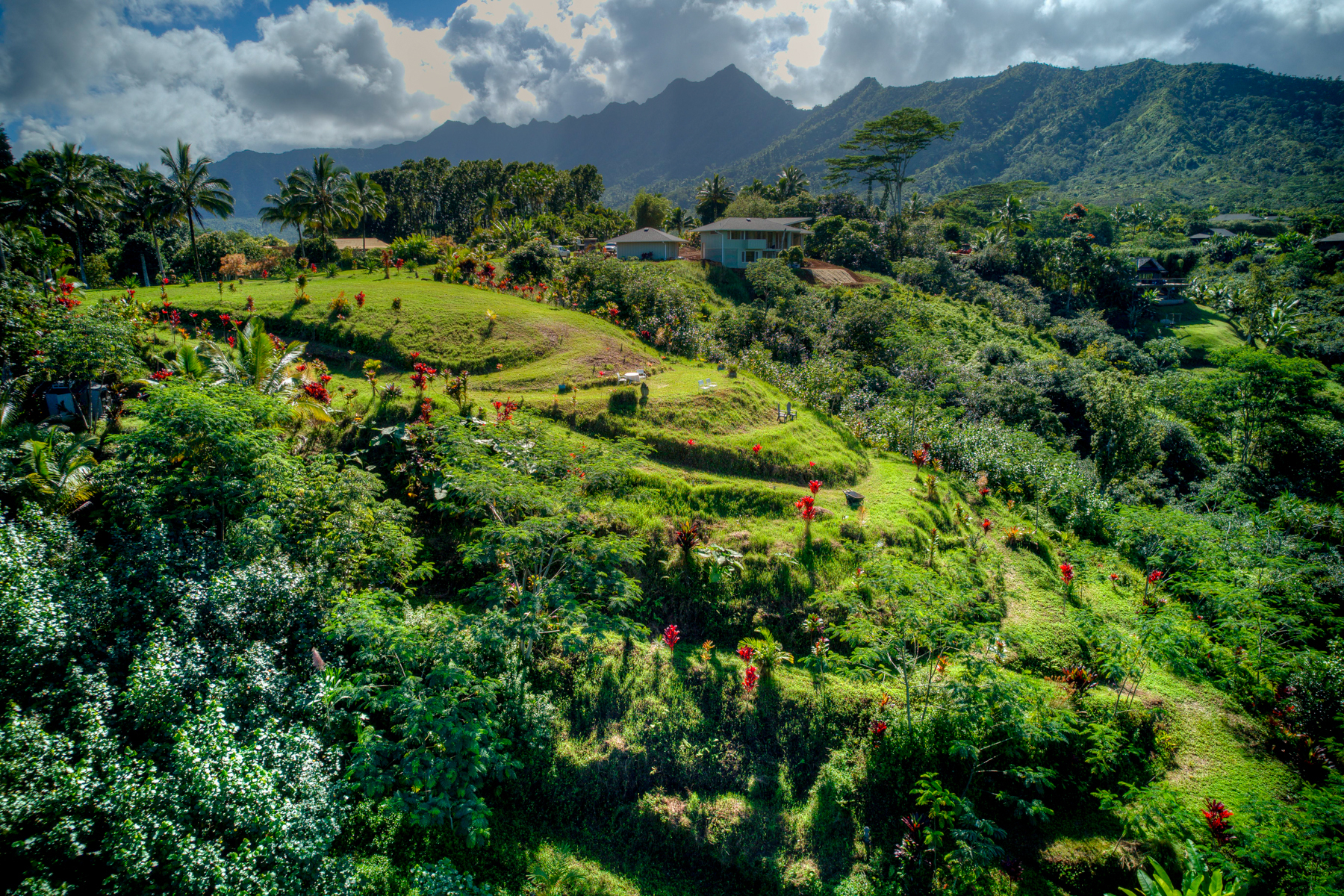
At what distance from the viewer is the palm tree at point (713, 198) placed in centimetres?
6631

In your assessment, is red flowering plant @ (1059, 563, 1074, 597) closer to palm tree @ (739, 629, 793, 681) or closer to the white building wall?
palm tree @ (739, 629, 793, 681)

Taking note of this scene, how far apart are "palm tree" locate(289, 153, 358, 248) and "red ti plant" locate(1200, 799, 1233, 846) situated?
48.0 m

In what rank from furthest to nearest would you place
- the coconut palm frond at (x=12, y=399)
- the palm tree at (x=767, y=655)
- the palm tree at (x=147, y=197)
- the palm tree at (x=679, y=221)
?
the palm tree at (x=679, y=221) < the palm tree at (x=147, y=197) < the palm tree at (x=767, y=655) < the coconut palm frond at (x=12, y=399)

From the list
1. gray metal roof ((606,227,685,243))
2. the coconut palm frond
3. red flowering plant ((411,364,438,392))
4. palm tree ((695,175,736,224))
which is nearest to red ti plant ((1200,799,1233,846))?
red flowering plant ((411,364,438,392))

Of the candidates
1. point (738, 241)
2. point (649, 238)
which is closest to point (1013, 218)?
point (738, 241)

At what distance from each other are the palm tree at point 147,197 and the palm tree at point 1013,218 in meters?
77.8

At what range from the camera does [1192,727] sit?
12.6 metres

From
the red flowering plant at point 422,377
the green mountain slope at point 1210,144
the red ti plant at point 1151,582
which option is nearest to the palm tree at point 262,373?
the red flowering plant at point 422,377

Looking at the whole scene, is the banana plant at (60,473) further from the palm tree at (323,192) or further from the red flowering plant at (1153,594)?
the palm tree at (323,192)

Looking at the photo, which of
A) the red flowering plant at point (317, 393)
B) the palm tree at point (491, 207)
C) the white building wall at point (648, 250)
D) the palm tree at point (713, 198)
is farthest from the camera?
the palm tree at point (713, 198)

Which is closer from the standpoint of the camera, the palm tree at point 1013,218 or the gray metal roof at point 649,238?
the gray metal roof at point 649,238

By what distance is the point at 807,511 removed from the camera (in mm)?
15453

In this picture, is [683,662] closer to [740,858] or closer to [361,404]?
[740,858]

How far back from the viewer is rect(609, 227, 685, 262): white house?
48531mm
